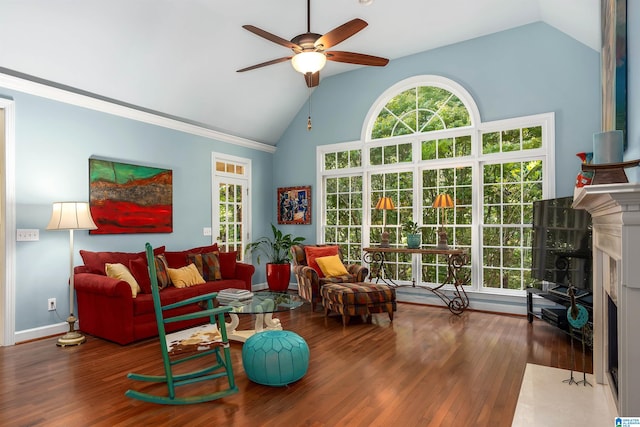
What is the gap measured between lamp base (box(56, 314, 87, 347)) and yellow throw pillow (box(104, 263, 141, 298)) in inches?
22.6

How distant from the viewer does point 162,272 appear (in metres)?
4.30

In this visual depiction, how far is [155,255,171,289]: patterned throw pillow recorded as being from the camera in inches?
167

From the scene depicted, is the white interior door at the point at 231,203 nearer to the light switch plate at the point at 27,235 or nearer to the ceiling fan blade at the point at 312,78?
the light switch plate at the point at 27,235

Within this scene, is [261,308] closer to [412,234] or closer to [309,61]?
[309,61]

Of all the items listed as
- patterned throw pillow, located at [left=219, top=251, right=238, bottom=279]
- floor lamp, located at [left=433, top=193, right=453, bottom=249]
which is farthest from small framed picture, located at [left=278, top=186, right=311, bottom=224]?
floor lamp, located at [left=433, top=193, right=453, bottom=249]

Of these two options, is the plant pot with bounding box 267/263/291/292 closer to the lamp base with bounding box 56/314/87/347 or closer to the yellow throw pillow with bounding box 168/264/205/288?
the yellow throw pillow with bounding box 168/264/205/288

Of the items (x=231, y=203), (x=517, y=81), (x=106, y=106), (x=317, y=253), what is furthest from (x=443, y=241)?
(x=106, y=106)

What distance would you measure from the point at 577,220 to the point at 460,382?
2.09 m

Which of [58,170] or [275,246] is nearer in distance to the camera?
[58,170]

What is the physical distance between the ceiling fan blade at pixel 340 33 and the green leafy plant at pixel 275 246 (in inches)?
153

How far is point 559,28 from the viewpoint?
454 centimetres

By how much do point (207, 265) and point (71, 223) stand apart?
1.67 m

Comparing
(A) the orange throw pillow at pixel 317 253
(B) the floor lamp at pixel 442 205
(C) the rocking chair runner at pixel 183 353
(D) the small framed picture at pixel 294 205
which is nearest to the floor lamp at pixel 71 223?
(C) the rocking chair runner at pixel 183 353

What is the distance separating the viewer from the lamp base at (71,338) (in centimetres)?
367
